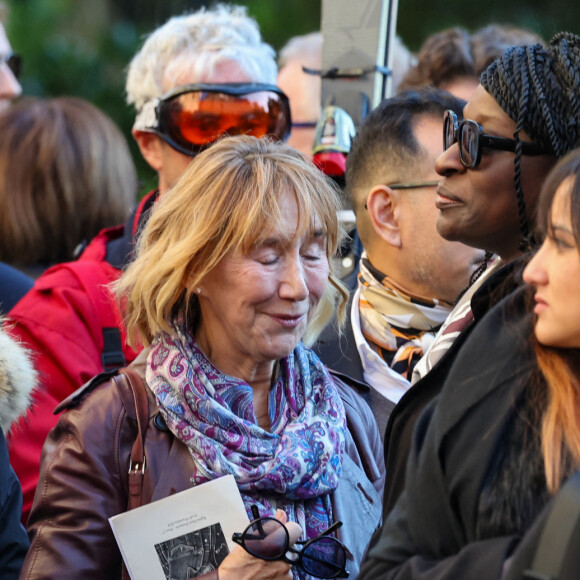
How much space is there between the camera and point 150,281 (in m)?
2.57

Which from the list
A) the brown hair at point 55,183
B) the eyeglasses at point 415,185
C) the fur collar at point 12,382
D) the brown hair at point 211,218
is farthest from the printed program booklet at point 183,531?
the brown hair at point 55,183

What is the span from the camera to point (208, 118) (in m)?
3.72

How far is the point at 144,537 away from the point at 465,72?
331 centimetres

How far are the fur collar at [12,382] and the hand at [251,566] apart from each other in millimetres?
604

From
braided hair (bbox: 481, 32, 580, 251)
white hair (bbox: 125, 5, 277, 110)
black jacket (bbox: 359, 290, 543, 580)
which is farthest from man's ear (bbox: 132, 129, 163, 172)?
black jacket (bbox: 359, 290, 543, 580)

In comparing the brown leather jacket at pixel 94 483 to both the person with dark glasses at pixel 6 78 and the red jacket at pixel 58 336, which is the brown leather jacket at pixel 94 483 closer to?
the red jacket at pixel 58 336

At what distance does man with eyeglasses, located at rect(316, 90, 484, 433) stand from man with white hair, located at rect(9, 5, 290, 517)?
1.84 feet

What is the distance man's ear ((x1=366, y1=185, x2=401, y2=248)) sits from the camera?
3.29 metres

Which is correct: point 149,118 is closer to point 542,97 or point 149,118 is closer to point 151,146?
point 151,146

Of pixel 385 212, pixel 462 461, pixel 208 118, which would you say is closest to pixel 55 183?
pixel 208 118

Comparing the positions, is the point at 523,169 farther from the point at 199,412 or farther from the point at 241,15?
the point at 241,15

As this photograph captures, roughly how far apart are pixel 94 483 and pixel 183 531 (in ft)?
0.75

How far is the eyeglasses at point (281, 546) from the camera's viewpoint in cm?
214

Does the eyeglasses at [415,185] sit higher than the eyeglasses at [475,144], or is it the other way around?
the eyeglasses at [475,144]
